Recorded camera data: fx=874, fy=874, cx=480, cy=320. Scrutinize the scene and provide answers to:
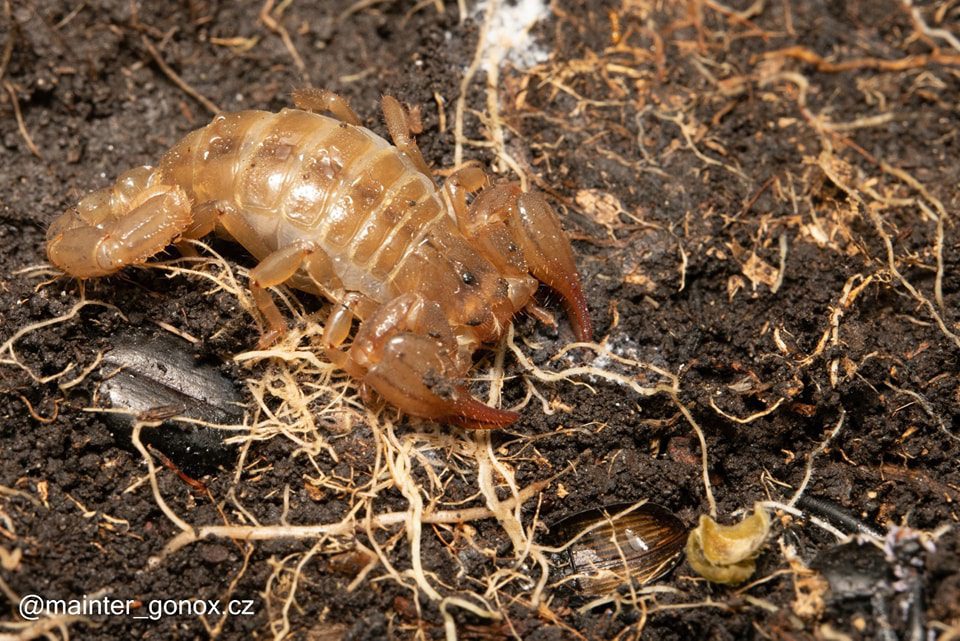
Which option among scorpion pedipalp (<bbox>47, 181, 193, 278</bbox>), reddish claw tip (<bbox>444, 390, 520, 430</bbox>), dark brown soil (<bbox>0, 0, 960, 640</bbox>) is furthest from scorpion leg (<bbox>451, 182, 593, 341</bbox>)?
scorpion pedipalp (<bbox>47, 181, 193, 278</bbox>)

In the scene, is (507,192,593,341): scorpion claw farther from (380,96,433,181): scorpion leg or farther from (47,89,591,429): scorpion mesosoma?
(380,96,433,181): scorpion leg

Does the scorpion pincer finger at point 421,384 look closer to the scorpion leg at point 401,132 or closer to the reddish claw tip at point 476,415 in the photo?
the reddish claw tip at point 476,415

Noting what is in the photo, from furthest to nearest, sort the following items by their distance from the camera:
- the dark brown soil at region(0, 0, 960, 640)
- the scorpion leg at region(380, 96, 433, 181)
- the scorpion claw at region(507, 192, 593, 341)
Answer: the scorpion leg at region(380, 96, 433, 181) → the scorpion claw at region(507, 192, 593, 341) → the dark brown soil at region(0, 0, 960, 640)

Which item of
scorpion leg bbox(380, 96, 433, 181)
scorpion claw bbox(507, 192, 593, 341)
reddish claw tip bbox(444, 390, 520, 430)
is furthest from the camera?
scorpion leg bbox(380, 96, 433, 181)

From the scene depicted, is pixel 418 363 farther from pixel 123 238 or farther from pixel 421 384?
pixel 123 238

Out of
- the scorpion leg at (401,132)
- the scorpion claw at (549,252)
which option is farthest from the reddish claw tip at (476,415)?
the scorpion leg at (401,132)

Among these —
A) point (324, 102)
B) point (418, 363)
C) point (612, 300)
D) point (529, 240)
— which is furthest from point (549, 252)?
point (324, 102)

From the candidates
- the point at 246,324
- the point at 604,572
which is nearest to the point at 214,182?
the point at 246,324
